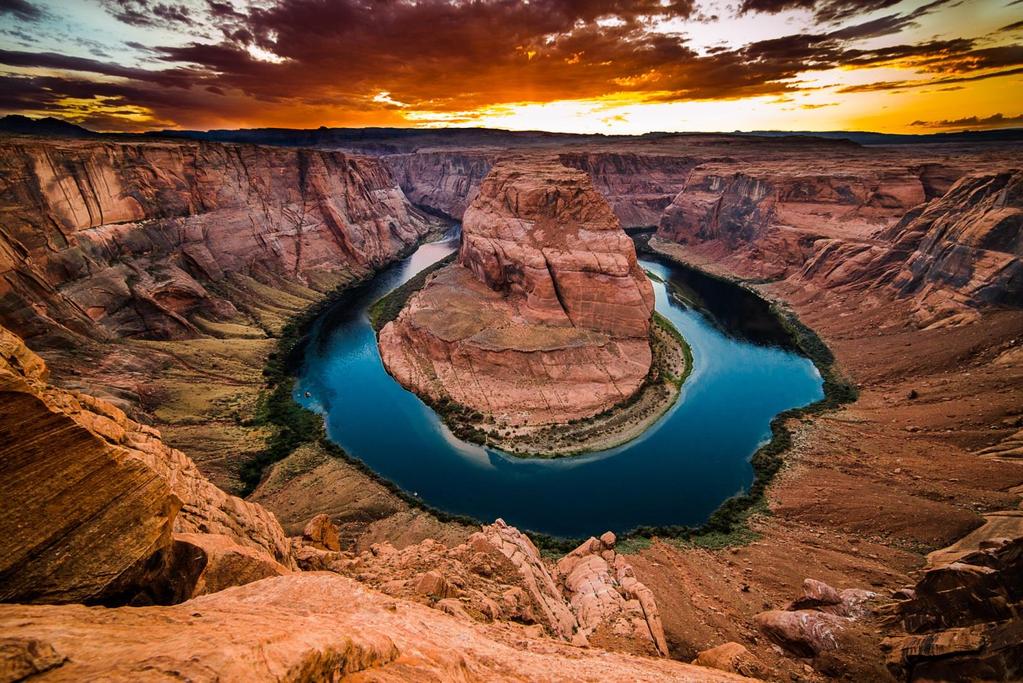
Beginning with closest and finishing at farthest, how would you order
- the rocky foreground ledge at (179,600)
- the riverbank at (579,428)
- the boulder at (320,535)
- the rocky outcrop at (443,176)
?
the rocky foreground ledge at (179,600) → the boulder at (320,535) → the riverbank at (579,428) → the rocky outcrop at (443,176)

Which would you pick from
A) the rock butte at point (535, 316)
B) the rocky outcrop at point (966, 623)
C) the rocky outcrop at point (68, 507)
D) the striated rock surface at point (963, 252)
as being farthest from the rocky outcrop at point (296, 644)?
the striated rock surface at point (963, 252)

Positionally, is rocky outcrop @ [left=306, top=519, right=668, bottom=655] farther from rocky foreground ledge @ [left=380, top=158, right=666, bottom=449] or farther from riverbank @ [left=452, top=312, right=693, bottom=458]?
rocky foreground ledge @ [left=380, top=158, right=666, bottom=449]

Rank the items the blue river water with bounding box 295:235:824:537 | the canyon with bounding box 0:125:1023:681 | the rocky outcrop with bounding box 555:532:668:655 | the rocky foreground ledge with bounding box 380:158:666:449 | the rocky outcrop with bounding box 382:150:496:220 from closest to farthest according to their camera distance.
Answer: the canyon with bounding box 0:125:1023:681, the rocky outcrop with bounding box 555:532:668:655, the blue river water with bounding box 295:235:824:537, the rocky foreground ledge with bounding box 380:158:666:449, the rocky outcrop with bounding box 382:150:496:220

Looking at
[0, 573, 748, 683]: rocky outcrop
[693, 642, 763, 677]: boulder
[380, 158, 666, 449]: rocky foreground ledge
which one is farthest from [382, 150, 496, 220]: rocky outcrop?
[0, 573, 748, 683]: rocky outcrop

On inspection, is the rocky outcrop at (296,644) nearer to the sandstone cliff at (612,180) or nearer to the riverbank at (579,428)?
the riverbank at (579,428)

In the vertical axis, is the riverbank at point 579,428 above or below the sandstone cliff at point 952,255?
below

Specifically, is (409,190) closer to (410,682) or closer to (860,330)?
(860,330)
